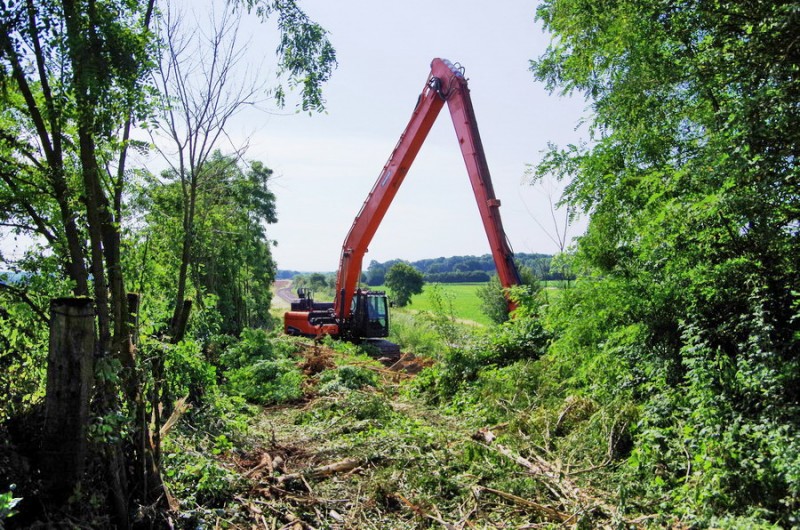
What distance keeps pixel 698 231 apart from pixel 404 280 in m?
46.5

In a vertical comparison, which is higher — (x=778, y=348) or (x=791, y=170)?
(x=791, y=170)

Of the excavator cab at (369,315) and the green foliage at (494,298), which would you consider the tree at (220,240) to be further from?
the green foliage at (494,298)

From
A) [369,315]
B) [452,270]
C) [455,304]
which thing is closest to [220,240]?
[369,315]

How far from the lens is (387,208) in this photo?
14.7 m

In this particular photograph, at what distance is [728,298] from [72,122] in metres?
5.69

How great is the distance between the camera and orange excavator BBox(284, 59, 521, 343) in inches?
450

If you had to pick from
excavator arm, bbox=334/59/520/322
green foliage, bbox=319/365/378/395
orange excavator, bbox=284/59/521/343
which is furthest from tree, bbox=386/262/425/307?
green foliage, bbox=319/365/378/395

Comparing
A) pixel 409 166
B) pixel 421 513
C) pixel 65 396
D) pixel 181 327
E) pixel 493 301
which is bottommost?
pixel 421 513

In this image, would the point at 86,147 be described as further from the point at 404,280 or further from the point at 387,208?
the point at 404,280

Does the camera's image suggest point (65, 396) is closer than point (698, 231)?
Yes

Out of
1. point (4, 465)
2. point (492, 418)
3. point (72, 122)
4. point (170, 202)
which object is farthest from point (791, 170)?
point (170, 202)

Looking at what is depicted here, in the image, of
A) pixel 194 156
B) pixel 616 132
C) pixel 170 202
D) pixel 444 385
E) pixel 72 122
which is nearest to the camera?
pixel 72 122

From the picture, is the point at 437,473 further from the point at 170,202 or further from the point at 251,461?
the point at 170,202

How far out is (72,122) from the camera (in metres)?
4.11
